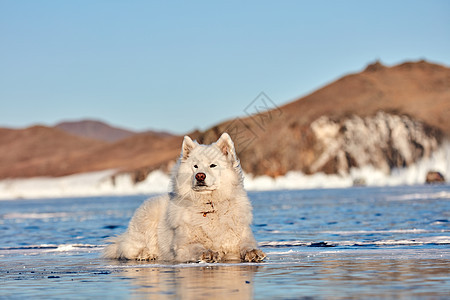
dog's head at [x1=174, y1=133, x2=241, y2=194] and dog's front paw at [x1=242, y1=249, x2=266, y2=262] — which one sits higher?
dog's head at [x1=174, y1=133, x2=241, y2=194]

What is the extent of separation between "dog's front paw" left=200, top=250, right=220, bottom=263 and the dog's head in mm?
872

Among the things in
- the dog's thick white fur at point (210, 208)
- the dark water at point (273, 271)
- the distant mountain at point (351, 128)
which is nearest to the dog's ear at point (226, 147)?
the dog's thick white fur at point (210, 208)

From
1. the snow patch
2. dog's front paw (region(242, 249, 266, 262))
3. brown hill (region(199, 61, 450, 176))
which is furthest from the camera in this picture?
brown hill (region(199, 61, 450, 176))

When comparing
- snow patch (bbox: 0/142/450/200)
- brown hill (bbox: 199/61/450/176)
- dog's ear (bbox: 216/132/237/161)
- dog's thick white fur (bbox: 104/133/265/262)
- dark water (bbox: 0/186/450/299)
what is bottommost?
dark water (bbox: 0/186/450/299)

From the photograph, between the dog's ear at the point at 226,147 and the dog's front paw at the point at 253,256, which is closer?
the dog's front paw at the point at 253,256

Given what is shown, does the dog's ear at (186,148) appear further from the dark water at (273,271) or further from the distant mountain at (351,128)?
the distant mountain at (351,128)

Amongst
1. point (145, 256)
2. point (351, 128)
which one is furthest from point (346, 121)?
point (145, 256)

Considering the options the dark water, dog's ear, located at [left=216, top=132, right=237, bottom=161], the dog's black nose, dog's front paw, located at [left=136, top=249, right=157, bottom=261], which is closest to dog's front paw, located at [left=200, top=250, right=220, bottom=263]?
the dark water

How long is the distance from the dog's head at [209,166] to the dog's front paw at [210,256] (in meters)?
0.87

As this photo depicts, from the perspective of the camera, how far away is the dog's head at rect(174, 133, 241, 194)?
36.0 ft

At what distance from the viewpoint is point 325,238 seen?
1583cm

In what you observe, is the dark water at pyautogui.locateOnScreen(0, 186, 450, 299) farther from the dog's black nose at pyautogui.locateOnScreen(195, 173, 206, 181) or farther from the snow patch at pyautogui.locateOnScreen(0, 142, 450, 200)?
the snow patch at pyautogui.locateOnScreen(0, 142, 450, 200)

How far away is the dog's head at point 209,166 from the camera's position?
36.0ft

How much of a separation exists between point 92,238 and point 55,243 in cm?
147
